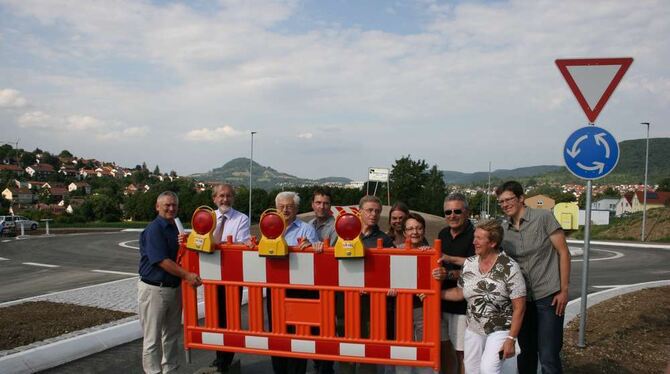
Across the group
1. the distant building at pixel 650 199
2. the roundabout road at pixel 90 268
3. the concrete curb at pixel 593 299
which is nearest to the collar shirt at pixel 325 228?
the concrete curb at pixel 593 299

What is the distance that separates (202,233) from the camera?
370 cm

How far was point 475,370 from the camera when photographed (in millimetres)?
3594

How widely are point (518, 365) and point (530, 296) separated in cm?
76

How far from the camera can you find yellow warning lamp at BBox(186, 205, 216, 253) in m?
3.66

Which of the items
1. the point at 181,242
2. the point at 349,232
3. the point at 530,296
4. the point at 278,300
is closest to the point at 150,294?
the point at 181,242

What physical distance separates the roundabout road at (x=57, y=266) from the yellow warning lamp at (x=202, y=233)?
881cm

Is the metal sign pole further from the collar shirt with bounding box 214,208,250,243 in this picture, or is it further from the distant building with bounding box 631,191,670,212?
the distant building with bounding box 631,191,670,212

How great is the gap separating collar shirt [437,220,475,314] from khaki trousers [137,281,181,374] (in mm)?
2469

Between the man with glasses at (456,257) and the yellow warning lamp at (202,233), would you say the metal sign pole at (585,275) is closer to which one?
the man with glasses at (456,257)

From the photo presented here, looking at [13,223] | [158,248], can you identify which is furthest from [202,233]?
[13,223]

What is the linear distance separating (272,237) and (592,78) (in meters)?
3.93

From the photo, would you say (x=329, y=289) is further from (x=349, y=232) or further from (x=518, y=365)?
(x=518, y=365)

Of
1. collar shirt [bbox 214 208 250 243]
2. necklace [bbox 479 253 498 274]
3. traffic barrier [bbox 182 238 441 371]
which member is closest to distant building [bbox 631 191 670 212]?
collar shirt [bbox 214 208 250 243]

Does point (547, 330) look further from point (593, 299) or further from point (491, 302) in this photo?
point (593, 299)
